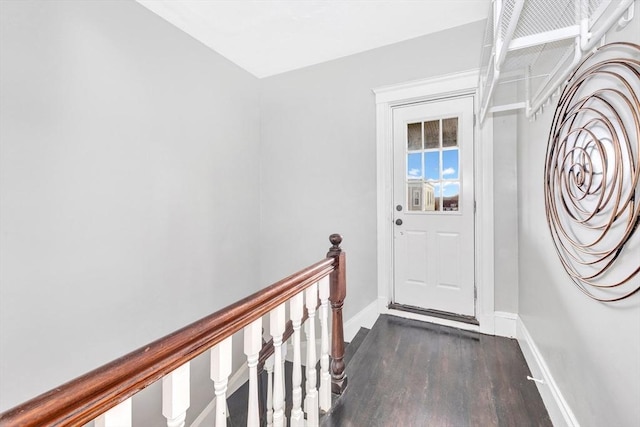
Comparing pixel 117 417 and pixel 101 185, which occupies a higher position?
pixel 101 185

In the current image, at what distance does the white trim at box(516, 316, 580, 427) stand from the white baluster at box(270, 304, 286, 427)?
1.23m

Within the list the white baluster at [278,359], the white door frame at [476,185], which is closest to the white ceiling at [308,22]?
the white door frame at [476,185]

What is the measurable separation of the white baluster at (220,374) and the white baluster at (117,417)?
0.25m

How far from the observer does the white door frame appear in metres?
2.30

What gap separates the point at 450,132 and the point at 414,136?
0.30m

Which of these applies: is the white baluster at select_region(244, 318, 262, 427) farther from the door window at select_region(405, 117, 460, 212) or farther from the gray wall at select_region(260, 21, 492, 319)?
the door window at select_region(405, 117, 460, 212)

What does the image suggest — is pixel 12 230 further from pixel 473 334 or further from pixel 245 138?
pixel 473 334

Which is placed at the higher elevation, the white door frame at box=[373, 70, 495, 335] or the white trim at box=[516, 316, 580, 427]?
the white door frame at box=[373, 70, 495, 335]

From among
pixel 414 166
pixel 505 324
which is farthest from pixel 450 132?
pixel 505 324

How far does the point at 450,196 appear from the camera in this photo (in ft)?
8.20

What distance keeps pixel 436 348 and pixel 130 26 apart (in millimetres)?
3181

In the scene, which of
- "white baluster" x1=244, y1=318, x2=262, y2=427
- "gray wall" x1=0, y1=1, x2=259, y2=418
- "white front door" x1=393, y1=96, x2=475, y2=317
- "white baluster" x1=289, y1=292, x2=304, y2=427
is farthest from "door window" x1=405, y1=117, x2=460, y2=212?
"white baluster" x1=244, y1=318, x2=262, y2=427

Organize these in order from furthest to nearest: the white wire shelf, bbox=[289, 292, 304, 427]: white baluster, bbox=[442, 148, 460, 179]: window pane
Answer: bbox=[442, 148, 460, 179]: window pane
bbox=[289, 292, 304, 427]: white baluster
the white wire shelf

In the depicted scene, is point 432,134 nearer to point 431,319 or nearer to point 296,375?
point 431,319
